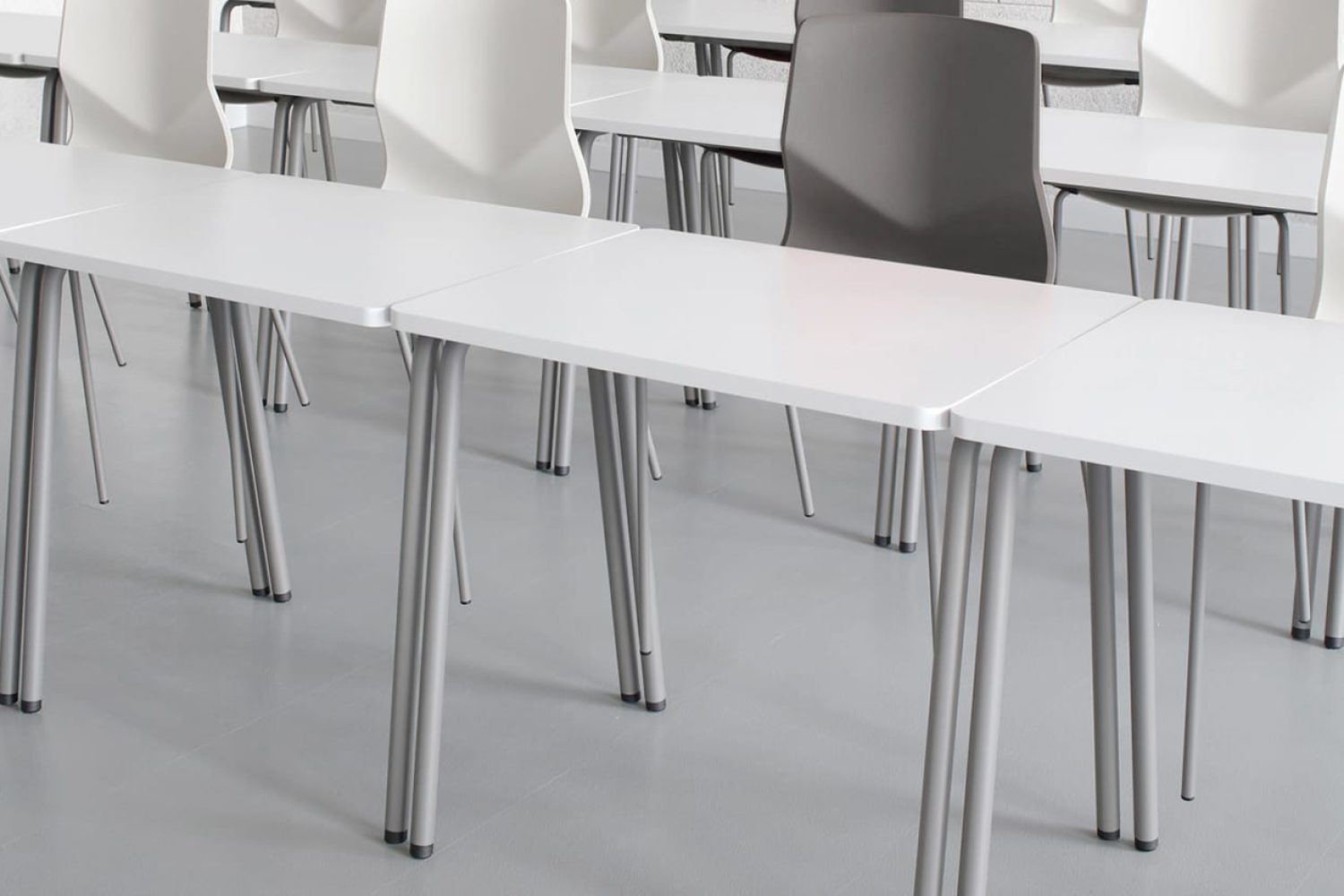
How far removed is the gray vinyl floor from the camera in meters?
2.13

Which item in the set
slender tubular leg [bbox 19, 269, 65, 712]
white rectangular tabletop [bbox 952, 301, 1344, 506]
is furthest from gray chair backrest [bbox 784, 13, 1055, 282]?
slender tubular leg [bbox 19, 269, 65, 712]

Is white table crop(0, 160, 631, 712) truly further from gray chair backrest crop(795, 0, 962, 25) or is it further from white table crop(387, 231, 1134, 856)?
gray chair backrest crop(795, 0, 962, 25)

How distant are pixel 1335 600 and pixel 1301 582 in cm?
6

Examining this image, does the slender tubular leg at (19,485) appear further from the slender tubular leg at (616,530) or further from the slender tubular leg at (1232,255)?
the slender tubular leg at (1232,255)

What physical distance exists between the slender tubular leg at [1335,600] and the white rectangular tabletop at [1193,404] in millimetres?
913

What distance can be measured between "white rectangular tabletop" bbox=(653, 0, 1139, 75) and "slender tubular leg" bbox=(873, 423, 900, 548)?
4.24ft

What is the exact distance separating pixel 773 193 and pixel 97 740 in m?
4.50

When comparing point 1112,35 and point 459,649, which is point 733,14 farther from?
point 459,649

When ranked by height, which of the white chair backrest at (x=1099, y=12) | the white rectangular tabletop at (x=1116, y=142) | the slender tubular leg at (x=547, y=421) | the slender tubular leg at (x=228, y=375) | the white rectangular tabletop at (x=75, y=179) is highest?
the white chair backrest at (x=1099, y=12)

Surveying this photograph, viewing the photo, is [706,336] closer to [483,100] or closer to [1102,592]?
[1102,592]

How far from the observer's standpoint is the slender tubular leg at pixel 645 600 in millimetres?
2436

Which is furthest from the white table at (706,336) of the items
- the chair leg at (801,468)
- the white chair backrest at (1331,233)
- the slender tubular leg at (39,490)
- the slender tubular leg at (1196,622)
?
the chair leg at (801,468)

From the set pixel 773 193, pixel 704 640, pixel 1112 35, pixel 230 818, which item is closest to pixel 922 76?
pixel 704 640

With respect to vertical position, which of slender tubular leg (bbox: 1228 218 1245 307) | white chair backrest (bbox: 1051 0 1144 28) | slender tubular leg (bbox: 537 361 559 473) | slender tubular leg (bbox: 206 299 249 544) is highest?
white chair backrest (bbox: 1051 0 1144 28)
